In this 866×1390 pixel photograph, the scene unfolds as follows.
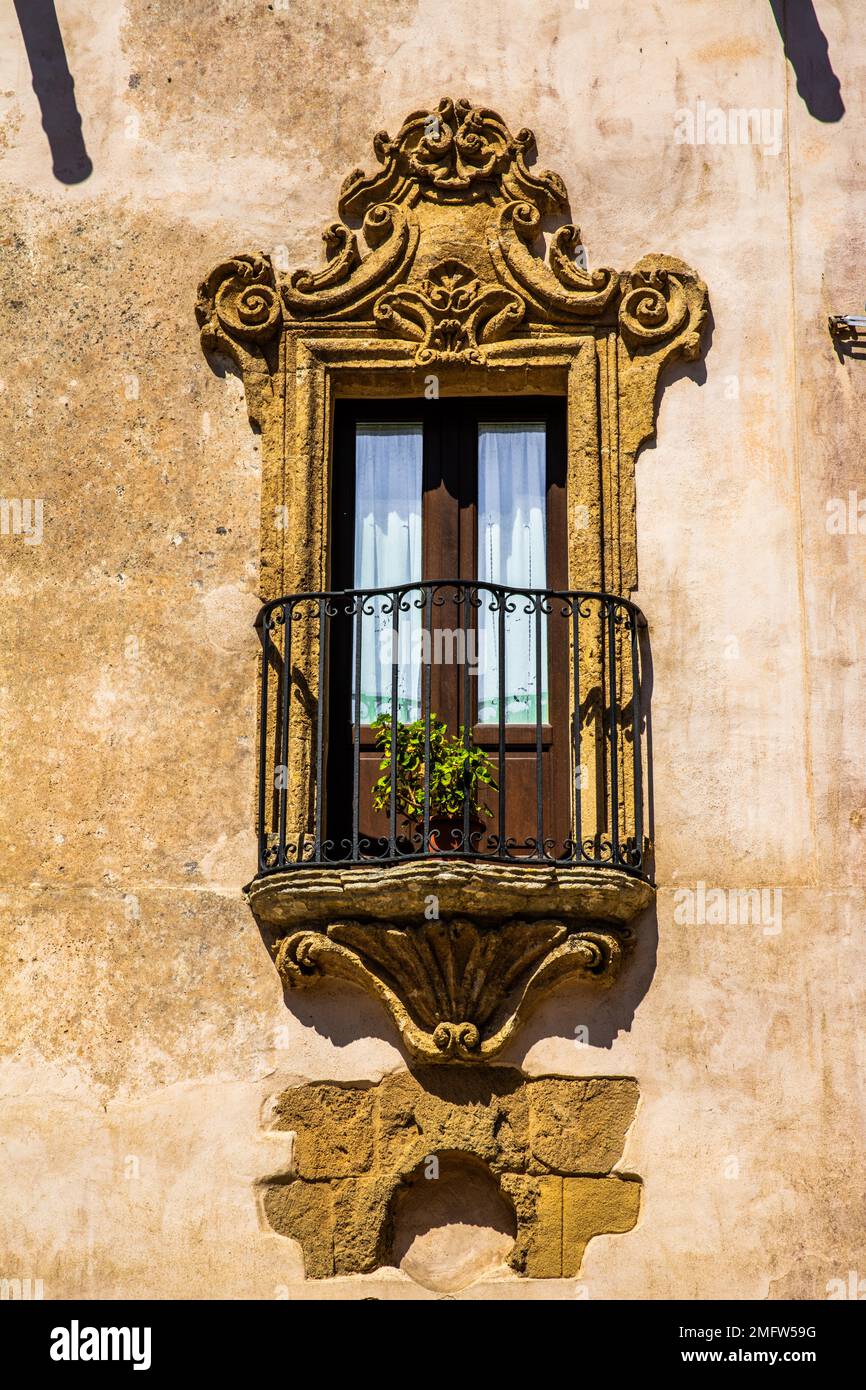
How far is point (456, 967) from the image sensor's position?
880cm

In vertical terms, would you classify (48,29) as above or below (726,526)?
above

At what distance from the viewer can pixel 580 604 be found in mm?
9398

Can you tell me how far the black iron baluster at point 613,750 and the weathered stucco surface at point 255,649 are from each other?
210 mm

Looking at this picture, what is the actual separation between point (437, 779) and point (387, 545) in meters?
1.26

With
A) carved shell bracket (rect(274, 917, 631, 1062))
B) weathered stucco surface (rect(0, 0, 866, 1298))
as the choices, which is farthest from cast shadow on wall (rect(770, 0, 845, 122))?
carved shell bracket (rect(274, 917, 631, 1062))

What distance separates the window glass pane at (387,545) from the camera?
964 centimetres

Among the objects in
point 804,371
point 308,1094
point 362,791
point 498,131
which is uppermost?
point 498,131

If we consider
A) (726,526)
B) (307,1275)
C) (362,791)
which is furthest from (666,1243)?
(726,526)

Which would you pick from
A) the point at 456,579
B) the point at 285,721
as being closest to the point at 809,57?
the point at 456,579

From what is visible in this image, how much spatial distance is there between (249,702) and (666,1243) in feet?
8.77

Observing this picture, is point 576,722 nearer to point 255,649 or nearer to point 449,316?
point 255,649

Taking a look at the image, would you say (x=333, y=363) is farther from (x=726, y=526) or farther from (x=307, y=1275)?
(x=307, y=1275)

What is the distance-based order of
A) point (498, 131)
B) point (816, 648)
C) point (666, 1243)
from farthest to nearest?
point (498, 131) < point (816, 648) < point (666, 1243)

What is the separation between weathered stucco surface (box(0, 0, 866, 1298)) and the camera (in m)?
8.74
